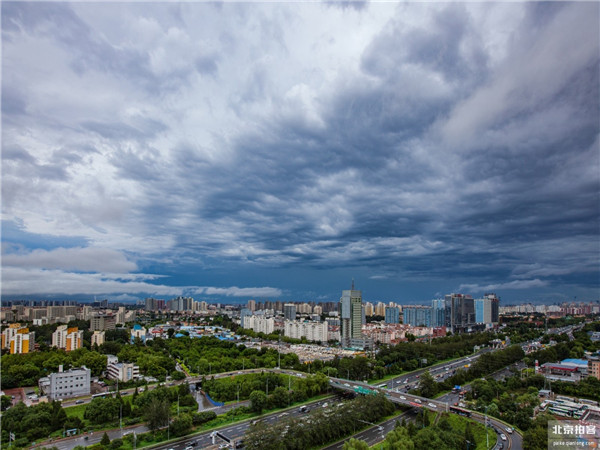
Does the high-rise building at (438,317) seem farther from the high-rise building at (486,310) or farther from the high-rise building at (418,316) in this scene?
the high-rise building at (486,310)

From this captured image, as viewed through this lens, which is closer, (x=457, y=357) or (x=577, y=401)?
(x=577, y=401)

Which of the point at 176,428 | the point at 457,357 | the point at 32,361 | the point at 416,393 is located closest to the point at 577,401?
the point at 416,393

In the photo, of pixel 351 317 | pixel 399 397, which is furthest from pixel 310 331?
pixel 399 397

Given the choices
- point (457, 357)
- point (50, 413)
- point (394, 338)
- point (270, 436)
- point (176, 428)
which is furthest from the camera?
point (394, 338)

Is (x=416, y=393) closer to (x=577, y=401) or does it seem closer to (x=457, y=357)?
(x=577, y=401)

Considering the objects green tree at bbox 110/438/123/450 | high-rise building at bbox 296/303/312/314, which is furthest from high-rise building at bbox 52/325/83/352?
high-rise building at bbox 296/303/312/314

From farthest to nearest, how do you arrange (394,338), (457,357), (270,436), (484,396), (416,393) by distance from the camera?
1. (394,338)
2. (457,357)
3. (416,393)
4. (484,396)
5. (270,436)

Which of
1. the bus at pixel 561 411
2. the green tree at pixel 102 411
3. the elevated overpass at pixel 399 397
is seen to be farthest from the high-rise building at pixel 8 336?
the bus at pixel 561 411

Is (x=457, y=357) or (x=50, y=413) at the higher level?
(x=50, y=413)

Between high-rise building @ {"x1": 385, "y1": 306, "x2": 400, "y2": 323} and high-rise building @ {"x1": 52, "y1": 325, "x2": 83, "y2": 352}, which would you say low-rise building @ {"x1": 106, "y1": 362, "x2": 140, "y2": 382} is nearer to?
high-rise building @ {"x1": 52, "y1": 325, "x2": 83, "y2": 352}
